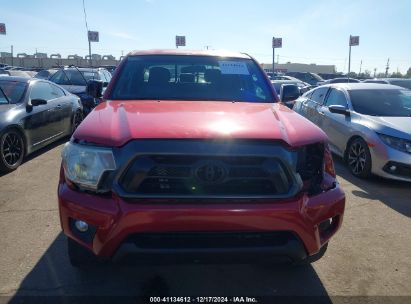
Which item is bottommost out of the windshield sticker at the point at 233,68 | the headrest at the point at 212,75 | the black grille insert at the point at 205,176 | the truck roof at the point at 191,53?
the black grille insert at the point at 205,176

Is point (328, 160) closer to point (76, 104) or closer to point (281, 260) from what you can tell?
point (281, 260)

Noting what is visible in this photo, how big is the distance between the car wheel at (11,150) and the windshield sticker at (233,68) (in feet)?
11.9

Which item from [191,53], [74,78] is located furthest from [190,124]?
[74,78]

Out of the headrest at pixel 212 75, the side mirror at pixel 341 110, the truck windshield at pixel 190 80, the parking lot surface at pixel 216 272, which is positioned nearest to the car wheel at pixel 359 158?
the side mirror at pixel 341 110

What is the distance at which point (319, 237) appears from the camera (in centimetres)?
247

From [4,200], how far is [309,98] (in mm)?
6646

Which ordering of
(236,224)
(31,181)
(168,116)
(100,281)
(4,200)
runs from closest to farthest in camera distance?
(236,224) < (168,116) < (100,281) < (4,200) < (31,181)

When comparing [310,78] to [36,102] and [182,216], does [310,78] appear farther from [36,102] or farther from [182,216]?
[182,216]

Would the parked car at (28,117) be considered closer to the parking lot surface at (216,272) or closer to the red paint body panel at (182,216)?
the parking lot surface at (216,272)

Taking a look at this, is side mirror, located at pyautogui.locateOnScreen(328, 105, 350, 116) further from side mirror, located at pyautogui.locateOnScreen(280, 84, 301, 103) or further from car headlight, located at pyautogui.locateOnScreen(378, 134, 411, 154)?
side mirror, located at pyautogui.locateOnScreen(280, 84, 301, 103)

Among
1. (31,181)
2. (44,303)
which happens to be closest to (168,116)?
(44,303)

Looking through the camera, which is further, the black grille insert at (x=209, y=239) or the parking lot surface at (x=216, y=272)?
the parking lot surface at (x=216, y=272)

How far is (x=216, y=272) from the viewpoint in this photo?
3.05 meters

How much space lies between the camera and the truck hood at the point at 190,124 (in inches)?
92.8
